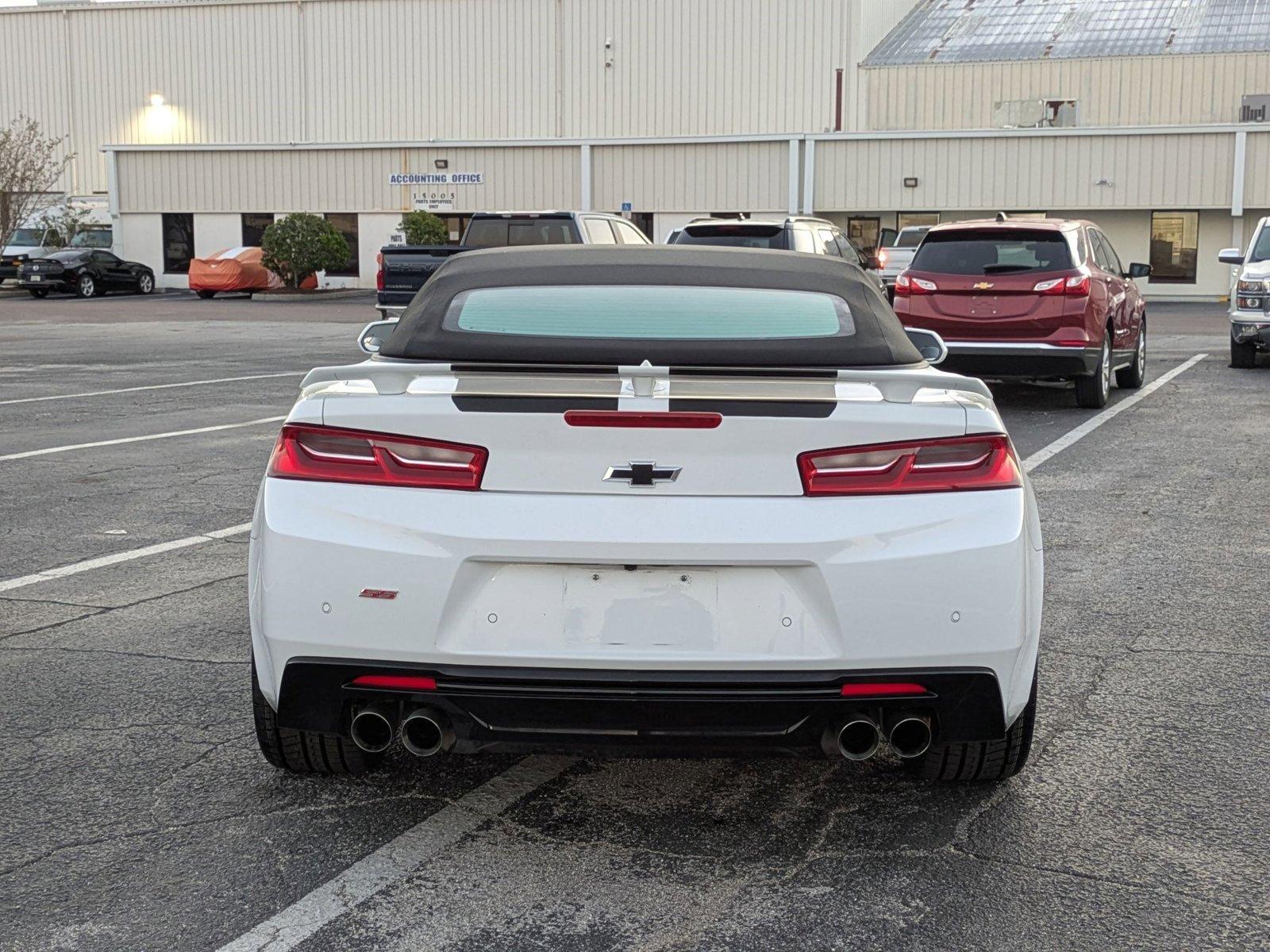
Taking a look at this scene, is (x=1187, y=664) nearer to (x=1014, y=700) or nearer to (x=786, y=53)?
(x=1014, y=700)

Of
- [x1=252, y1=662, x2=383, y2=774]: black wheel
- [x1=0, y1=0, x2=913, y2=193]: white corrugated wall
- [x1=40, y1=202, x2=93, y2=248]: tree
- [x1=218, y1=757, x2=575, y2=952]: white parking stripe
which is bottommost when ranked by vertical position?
[x1=218, y1=757, x2=575, y2=952]: white parking stripe

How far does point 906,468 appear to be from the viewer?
3482mm

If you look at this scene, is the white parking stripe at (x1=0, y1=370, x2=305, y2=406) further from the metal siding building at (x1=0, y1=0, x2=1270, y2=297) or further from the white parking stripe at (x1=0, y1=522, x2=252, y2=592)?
the metal siding building at (x1=0, y1=0, x2=1270, y2=297)

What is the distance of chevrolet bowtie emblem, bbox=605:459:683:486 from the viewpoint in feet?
11.2

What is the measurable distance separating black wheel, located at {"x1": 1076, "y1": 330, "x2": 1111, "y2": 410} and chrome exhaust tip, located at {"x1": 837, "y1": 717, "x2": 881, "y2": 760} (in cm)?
1031

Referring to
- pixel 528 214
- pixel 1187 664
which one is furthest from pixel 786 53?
pixel 1187 664

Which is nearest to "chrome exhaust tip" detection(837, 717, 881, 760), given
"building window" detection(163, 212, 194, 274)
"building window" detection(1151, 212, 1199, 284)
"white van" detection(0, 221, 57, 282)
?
"building window" detection(1151, 212, 1199, 284)

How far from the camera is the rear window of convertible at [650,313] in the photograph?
4.54 m

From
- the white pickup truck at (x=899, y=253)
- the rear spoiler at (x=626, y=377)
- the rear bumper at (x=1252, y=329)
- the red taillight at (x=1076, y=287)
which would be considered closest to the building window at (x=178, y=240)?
the white pickup truck at (x=899, y=253)

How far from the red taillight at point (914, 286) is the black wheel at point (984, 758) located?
9791 mm

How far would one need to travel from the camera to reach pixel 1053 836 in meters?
3.75

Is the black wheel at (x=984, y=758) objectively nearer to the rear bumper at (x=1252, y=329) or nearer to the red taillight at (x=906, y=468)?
the red taillight at (x=906, y=468)

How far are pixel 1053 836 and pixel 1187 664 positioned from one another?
1.80 metres

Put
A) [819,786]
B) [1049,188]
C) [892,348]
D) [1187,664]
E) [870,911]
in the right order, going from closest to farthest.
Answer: [870,911], [819,786], [892,348], [1187,664], [1049,188]
